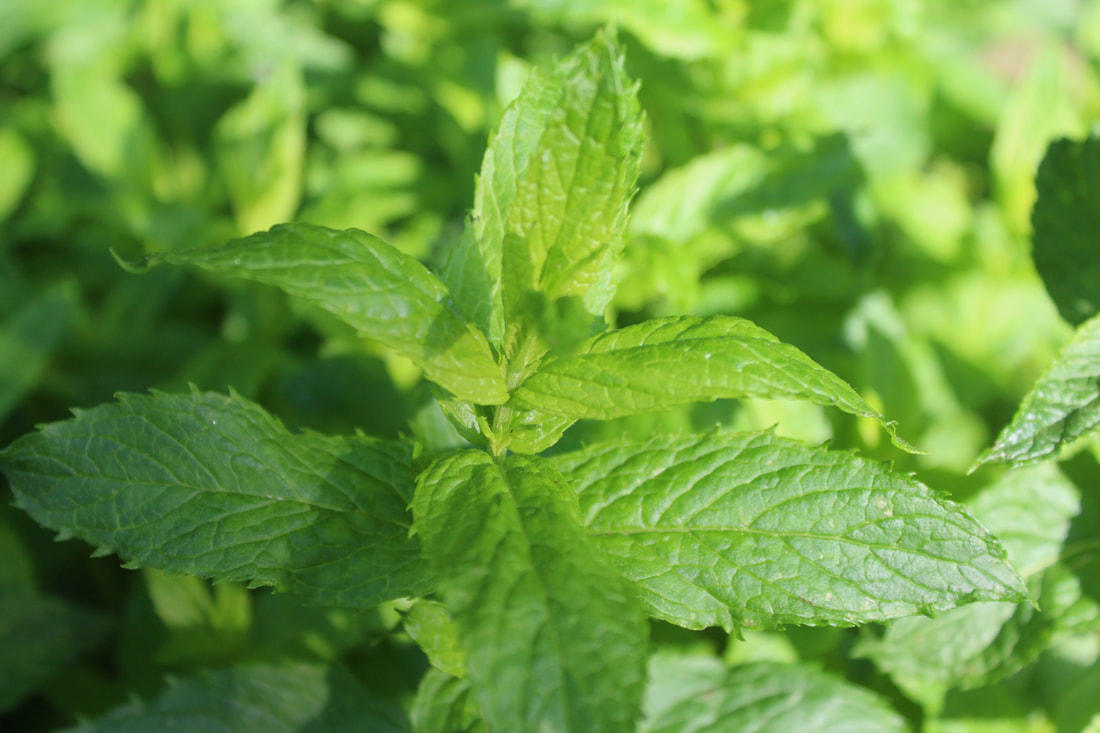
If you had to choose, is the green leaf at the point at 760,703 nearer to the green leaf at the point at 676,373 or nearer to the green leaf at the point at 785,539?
the green leaf at the point at 785,539

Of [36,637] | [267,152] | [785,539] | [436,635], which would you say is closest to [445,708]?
[436,635]

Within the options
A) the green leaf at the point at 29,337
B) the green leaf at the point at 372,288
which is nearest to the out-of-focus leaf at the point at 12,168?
the green leaf at the point at 29,337

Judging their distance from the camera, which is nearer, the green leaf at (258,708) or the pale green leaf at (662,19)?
the green leaf at (258,708)

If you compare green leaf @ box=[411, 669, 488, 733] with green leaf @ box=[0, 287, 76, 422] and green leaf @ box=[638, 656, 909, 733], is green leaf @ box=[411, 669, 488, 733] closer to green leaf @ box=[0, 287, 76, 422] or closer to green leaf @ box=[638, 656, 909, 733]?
green leaf @ box=[638, 656, 909, 733]

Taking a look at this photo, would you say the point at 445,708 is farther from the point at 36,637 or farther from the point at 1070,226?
the point at 1070,226

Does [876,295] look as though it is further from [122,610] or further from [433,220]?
[122,610]

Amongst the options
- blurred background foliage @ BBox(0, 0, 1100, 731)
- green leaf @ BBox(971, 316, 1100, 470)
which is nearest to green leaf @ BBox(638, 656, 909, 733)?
blurred background foliage @ BBox(0, 0, 1100, 731)
